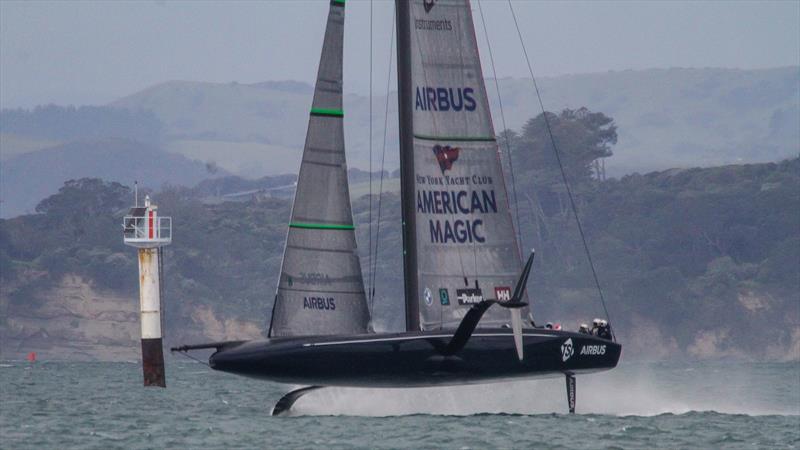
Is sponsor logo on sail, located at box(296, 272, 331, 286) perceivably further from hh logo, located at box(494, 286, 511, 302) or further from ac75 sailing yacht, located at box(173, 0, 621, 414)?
hh logo, located at box(494, 286, 511, 302)

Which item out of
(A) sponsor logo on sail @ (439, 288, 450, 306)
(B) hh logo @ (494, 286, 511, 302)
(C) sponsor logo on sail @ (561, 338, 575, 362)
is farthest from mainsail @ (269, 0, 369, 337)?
(C) sponsor logo on sail @ (561, 338, 575, 362)

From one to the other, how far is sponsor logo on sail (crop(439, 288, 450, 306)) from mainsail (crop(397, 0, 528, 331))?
0.06 feet

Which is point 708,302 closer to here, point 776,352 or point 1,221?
point 776,352

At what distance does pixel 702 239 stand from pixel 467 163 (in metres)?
101

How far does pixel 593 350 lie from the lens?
108ft

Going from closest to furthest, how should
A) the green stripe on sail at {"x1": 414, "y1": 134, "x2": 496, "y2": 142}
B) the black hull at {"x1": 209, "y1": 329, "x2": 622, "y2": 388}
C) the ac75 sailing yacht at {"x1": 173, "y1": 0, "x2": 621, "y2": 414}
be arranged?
the black hull at {"x1": 209, "y1": 329, "x2": 622, "y2": 388}
the ac75 sailing yacht at {"x1": 173, "y1": 0, "x2": 621, "y2": 414}
the green stripe on sail at {"x1": 414, "y1": 134, "x2": 496, "y2": 142}

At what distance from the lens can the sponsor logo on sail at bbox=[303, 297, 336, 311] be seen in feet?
102

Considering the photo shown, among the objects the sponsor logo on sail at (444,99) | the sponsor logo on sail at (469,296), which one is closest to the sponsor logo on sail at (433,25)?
the sponsor logo on sail at (444,99)

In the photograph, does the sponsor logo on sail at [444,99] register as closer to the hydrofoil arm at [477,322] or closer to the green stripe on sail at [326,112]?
the green stripe on sail at [326,112]

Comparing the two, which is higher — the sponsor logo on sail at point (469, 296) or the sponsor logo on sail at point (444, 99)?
the sponsor logo on sail at point (444, 99)

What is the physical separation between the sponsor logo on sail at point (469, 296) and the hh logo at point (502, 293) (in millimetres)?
324

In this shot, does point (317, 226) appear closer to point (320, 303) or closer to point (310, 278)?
point (310, 278)

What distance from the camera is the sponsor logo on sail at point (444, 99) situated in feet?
103

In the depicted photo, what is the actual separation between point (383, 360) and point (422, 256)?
2130 millimetres
